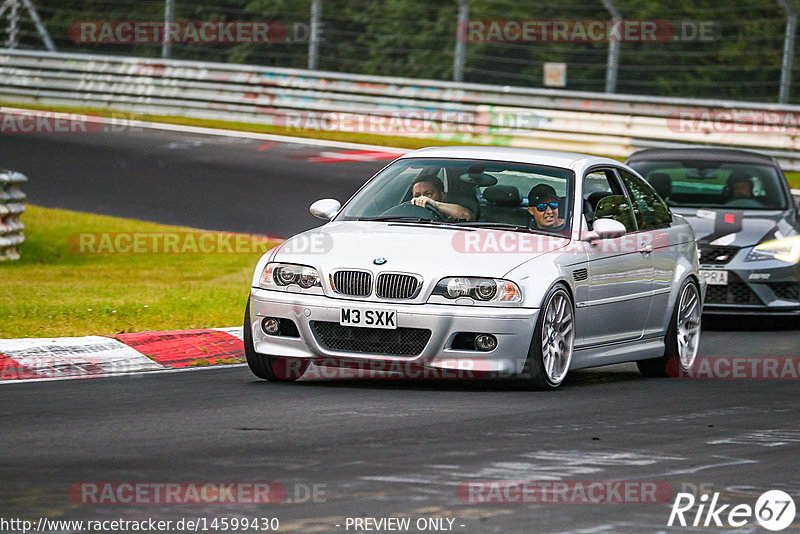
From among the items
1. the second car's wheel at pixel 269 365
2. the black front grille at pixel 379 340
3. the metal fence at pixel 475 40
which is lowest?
the second car's wheel at pixel 269 365

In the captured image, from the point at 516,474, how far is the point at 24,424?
2.52 m

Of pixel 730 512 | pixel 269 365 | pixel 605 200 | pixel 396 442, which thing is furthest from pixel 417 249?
pixel 730 512

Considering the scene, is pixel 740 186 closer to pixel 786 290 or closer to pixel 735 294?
pixel 786 290

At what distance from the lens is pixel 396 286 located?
8750mm

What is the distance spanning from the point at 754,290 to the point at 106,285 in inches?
237

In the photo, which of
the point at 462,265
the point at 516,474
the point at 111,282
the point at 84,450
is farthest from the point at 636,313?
the point at 111,282

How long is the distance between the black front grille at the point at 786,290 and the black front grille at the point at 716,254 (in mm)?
427

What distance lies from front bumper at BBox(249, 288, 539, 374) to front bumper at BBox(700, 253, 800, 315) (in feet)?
16.2

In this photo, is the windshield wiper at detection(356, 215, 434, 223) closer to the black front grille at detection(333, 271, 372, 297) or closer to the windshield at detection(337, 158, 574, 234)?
the windshield at detection(337, 158, 574, 234)

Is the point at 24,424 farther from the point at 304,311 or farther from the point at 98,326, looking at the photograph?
the point at 98,326

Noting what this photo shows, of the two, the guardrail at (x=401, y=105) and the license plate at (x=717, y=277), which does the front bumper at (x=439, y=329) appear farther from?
the guardrail at (x=401, y=105)

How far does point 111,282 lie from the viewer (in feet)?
49.5

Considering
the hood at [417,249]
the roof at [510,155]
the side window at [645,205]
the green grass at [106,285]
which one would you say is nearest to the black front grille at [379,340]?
the hood at [417,249]

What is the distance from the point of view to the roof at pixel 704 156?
14.9 m
